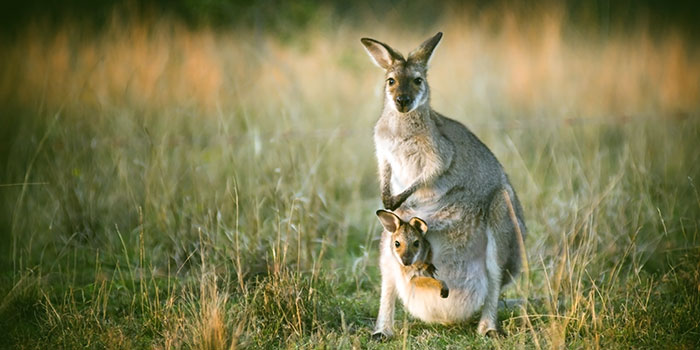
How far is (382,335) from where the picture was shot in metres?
4.12

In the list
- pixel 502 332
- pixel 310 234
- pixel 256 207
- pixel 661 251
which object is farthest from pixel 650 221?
pixel 256 207

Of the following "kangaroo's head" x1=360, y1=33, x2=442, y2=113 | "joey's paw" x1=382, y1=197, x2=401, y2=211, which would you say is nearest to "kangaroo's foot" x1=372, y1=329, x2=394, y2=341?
"joey's paw" x1=382, y1=197, x2=401, y2=211

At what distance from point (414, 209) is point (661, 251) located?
1900 mm

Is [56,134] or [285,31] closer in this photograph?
[56,134]

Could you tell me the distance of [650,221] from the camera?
5590 mm

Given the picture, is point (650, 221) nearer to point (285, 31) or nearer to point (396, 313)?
point (396, 313)

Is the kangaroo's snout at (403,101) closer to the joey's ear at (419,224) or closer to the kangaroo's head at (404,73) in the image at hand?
the kangaroo's head at (404,73)

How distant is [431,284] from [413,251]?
24 centimetres

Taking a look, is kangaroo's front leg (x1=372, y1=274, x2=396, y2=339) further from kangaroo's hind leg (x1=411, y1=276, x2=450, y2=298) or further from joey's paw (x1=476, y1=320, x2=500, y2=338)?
joey's paw (x1=476, y1=320, x2=500, y2=338)

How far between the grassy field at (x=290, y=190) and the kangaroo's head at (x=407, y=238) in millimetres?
331

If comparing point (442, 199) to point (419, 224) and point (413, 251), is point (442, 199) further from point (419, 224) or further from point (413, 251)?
point (413, 251)

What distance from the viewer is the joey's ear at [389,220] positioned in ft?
13.3

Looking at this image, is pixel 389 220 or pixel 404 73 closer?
pixel 389 220

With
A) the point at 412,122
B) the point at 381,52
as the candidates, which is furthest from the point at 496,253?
the point at 381,52
